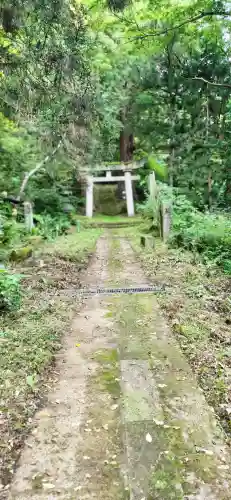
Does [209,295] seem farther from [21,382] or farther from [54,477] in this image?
[54,477]

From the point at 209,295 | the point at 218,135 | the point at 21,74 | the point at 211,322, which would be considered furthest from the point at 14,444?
the point at 218,135

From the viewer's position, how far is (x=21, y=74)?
4984 millimetres

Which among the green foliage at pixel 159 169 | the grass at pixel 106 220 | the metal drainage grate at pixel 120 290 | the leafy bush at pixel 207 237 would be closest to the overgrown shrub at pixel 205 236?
the leafy bush at pixel 207 237

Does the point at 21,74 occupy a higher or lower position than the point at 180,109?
lower

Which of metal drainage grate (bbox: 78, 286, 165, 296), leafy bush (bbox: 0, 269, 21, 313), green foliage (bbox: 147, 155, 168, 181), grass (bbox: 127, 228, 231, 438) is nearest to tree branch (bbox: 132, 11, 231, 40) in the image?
grass (bbox: 127, 228, 231, 438)

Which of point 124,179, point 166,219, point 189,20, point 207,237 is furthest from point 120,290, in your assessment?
point 124,179

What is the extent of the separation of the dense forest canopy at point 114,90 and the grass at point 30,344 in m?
2.48

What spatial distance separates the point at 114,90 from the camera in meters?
15.8

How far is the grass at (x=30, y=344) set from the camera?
2.52 meters

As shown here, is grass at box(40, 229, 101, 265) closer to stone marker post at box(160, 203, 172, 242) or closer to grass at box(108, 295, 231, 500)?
stone marker post at box(160, 203, 172, 242)

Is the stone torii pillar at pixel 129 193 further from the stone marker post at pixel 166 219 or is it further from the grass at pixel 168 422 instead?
the grass at pixel 168 422

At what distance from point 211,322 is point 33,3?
4181mm

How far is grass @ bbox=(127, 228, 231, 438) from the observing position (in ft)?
9.96

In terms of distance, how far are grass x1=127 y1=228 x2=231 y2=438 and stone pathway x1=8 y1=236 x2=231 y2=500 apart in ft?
0.39
